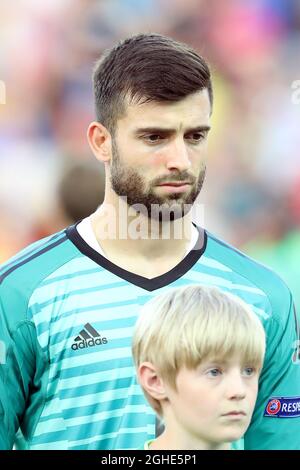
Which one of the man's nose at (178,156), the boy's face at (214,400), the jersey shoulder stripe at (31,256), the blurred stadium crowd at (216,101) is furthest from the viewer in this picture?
the blurred stadium crowd at (216,101)

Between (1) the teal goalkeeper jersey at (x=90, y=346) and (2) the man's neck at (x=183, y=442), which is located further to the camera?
(1) the teal goalkeeper jersey at (x=90, y=346)

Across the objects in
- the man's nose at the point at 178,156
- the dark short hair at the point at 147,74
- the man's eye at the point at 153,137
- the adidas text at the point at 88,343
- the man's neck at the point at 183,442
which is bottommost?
the man's neck at the point at 183,442

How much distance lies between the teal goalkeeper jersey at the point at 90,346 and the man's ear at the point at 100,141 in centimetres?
18

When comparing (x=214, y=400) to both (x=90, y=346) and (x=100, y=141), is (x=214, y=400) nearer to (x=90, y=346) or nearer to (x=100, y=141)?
(x=90, y=346)

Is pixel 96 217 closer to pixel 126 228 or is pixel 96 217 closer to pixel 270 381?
pixel 126 228

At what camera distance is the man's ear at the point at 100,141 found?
1.89m

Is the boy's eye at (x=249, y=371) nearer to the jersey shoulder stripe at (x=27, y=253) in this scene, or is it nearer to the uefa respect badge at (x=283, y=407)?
the uefa respect badge at (x=283, y=407)

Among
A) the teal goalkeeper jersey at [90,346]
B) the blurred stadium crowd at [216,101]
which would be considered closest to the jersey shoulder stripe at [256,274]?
the teal goalkeeper jersey at [90,346]

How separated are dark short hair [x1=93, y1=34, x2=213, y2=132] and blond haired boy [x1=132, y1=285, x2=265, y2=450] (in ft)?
1.35

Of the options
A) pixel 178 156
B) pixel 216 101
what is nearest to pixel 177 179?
pixel 178 156

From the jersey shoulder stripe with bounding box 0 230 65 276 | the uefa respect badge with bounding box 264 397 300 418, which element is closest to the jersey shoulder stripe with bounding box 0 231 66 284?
the jersey shoulder stripe with bounding box 0 230 65 276

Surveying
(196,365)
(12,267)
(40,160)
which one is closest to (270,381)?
(196,365)

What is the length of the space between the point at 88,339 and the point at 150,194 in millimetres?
330
